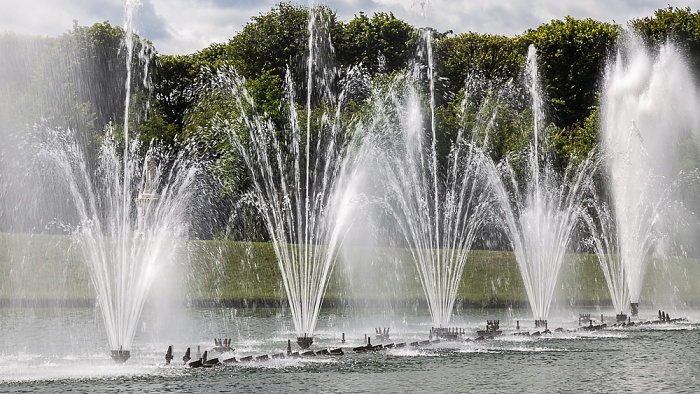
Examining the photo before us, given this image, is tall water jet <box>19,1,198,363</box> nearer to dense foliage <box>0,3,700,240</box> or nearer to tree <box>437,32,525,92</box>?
dense foliage <box>0,3,700,240</box>

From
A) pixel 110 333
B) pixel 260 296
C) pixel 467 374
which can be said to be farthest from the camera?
pixel 260 296

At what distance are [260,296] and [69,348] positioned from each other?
60.7ft

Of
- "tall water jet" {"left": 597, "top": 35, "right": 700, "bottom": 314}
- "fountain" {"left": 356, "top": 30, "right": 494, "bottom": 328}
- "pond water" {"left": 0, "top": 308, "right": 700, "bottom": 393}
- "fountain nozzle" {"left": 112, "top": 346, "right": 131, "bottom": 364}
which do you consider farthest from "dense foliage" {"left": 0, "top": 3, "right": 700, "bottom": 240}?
"fountain nozzle" {"left": 112, "top": 346, "right": 131, "bottom": 364}

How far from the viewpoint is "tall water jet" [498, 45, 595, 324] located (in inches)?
1516

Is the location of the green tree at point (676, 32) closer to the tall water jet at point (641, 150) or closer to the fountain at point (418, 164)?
the tall water jet at point (641, 150)

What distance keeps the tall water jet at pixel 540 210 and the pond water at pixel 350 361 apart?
2921mm

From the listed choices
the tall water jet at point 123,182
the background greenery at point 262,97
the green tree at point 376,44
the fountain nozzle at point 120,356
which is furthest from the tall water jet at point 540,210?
the fountain nozzle at point 120,356

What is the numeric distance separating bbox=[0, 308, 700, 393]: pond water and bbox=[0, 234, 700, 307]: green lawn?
7786mm

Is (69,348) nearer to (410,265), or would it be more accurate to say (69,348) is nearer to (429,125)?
(410,265)

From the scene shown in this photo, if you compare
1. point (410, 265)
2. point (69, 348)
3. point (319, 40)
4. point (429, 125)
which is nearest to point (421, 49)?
point (319, 40)

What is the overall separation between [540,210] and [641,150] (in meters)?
6.67

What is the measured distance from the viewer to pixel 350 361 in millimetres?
23484

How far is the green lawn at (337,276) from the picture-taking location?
4303 centimetres

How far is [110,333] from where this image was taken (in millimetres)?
23562
